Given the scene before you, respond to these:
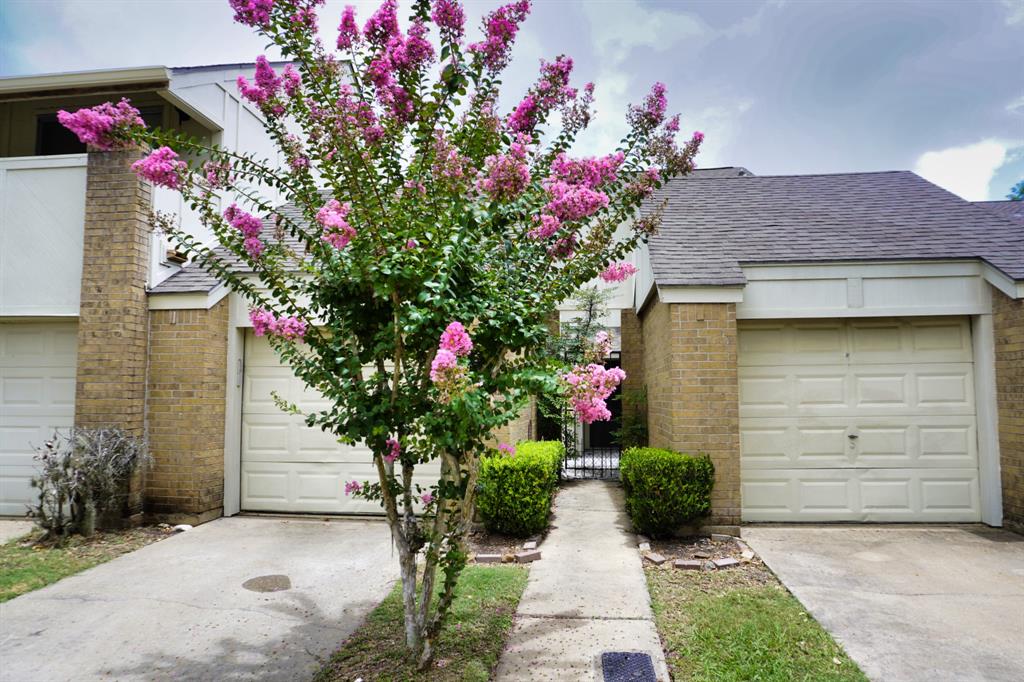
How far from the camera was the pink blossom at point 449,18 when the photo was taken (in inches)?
117

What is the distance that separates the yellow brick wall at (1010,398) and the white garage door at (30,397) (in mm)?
11369

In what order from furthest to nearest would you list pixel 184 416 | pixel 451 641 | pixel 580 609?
pixel 184 416
pixel 580 609
pixel 451 641

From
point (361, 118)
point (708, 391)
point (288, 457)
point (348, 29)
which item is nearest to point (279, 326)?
point (361, 118)

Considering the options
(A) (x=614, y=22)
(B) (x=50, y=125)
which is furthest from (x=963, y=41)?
(B) (x=50, y=125)

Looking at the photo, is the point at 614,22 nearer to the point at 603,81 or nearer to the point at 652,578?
the point at 603,81

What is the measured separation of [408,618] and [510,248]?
2.29m

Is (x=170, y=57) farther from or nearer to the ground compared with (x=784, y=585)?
farther from the ground

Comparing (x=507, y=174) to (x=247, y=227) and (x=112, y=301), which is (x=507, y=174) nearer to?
(x=247, y=227)

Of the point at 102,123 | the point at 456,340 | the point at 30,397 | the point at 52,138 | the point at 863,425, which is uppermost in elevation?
the point at 52,138

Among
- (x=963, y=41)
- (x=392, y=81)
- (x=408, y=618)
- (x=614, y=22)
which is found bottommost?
(x=408, y=618)

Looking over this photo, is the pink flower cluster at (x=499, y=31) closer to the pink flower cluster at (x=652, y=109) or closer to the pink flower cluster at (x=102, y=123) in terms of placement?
the pink flower cluster at (x=652, y=109)

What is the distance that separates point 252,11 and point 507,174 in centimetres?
157

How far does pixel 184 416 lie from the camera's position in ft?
22.4

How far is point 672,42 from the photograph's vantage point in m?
6.22
